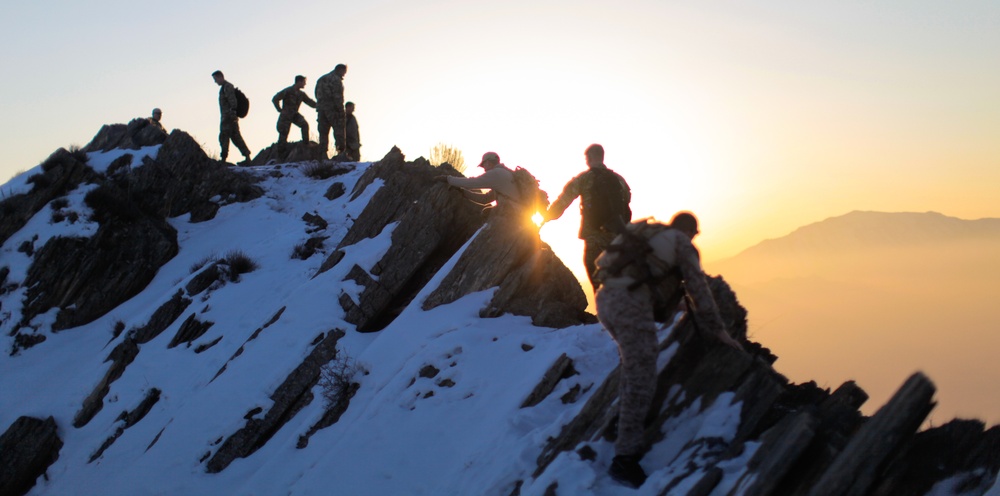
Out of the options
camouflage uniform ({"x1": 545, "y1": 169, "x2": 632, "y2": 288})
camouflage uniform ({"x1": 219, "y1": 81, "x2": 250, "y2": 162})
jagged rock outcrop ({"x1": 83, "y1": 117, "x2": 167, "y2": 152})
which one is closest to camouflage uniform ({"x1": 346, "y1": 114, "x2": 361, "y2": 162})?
camouflage uniform ({"x1": 219, "y1": 81, "x2": 250, "y2": 162})

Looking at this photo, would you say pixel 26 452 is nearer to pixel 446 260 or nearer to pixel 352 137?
pixel 446 260

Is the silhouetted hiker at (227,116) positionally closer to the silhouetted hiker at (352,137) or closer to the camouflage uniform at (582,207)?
the silhouetted hiker at (352,137)

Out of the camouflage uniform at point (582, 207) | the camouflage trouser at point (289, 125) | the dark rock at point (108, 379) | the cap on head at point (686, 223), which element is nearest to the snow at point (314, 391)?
the dark rock at point (108, 379)

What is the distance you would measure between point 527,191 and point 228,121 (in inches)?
564

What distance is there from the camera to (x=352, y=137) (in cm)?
2583

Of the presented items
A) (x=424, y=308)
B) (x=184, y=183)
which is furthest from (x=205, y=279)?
(x=424, y=308)

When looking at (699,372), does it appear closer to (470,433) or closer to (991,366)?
(470,433)

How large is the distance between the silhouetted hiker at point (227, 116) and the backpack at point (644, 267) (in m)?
18.8

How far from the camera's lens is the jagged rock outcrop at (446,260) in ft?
37.9

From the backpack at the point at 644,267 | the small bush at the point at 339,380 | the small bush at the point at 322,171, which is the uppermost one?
the small bush at the point at 322,171

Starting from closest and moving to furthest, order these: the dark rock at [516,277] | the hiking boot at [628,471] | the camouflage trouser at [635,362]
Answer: the hiking boot at [628,471] < the camouflage trouser at [635,362] < the dark rock at [516,277]

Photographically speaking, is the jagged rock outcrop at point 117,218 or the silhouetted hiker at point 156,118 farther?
the silhouetted hiker at point 156,118

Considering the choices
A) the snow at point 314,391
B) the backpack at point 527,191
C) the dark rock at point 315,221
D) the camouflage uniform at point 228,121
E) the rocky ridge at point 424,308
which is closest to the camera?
the rocky ridge at point 424,308

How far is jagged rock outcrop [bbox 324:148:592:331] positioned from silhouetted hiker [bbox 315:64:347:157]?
268 inches
